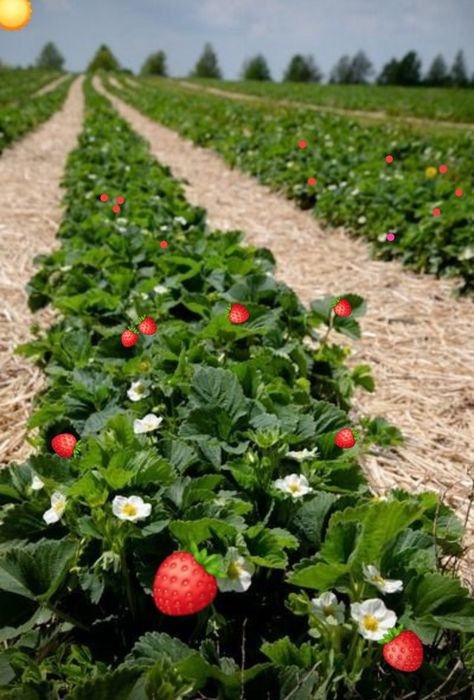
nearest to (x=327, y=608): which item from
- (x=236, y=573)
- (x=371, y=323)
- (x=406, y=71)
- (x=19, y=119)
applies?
(x=236, y=573)

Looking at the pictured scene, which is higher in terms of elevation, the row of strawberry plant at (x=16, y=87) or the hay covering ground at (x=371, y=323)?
the row of strawberry plant at (x=16, y=87)

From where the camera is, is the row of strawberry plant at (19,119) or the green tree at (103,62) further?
the green tree at (103,62)

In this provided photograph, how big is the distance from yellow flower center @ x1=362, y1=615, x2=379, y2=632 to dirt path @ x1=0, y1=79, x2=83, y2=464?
2.15 meters

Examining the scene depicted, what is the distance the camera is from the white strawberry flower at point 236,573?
4.76 feet

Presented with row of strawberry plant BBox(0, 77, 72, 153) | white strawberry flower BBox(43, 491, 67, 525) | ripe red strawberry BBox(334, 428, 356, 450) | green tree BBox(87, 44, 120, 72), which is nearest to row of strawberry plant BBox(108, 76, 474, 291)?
ripe red strawberry BBox(334, 428, 356, 450)

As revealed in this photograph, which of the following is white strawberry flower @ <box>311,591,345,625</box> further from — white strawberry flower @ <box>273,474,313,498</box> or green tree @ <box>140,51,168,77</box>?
green tree @ <box>140,51,168,77</box>

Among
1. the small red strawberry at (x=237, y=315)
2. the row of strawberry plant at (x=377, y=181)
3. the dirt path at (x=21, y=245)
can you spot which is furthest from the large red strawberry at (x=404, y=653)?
the row of strawberry plant at (x=377, y=181)

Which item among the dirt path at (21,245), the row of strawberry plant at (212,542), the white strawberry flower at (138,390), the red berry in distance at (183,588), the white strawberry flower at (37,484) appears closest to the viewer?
the red berry in distance at (183,588)

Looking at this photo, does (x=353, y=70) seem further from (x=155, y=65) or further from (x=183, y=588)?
(x=183, y=588)

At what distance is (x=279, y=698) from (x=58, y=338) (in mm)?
2308

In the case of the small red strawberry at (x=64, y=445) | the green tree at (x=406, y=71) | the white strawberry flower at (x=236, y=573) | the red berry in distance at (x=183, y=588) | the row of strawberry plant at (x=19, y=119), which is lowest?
the white strawberry flower at (x=236, y=573)

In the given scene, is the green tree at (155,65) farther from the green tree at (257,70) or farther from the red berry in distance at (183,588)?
the red berry in distance at (183,588)

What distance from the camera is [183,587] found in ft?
3.73

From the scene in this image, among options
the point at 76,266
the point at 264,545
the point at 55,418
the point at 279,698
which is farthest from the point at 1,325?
the point at 279,698
